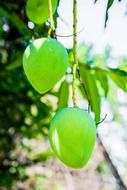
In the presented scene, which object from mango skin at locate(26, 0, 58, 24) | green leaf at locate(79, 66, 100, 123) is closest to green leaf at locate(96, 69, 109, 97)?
green leaf at locate(79, 66, 100, 123)

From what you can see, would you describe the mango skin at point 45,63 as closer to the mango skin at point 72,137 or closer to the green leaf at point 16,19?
the mango skin at point 72,137

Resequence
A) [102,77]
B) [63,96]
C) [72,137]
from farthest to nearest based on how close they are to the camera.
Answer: [102,77] < [63,96] < [72,137]

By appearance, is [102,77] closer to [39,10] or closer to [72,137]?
[39,10]

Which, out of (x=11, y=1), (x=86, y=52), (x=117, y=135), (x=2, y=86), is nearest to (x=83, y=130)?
(x=11, y=1)

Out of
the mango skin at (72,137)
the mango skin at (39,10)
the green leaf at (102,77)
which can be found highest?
the mango skin at (39,10)

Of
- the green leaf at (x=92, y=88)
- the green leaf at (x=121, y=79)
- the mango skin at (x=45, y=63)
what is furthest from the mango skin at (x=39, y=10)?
the green leaf at (x=121, y=79)

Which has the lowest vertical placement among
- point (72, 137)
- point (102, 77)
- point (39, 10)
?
point (102, 77)

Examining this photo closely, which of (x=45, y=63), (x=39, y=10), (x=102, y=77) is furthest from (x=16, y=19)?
(x=45, y=63)
